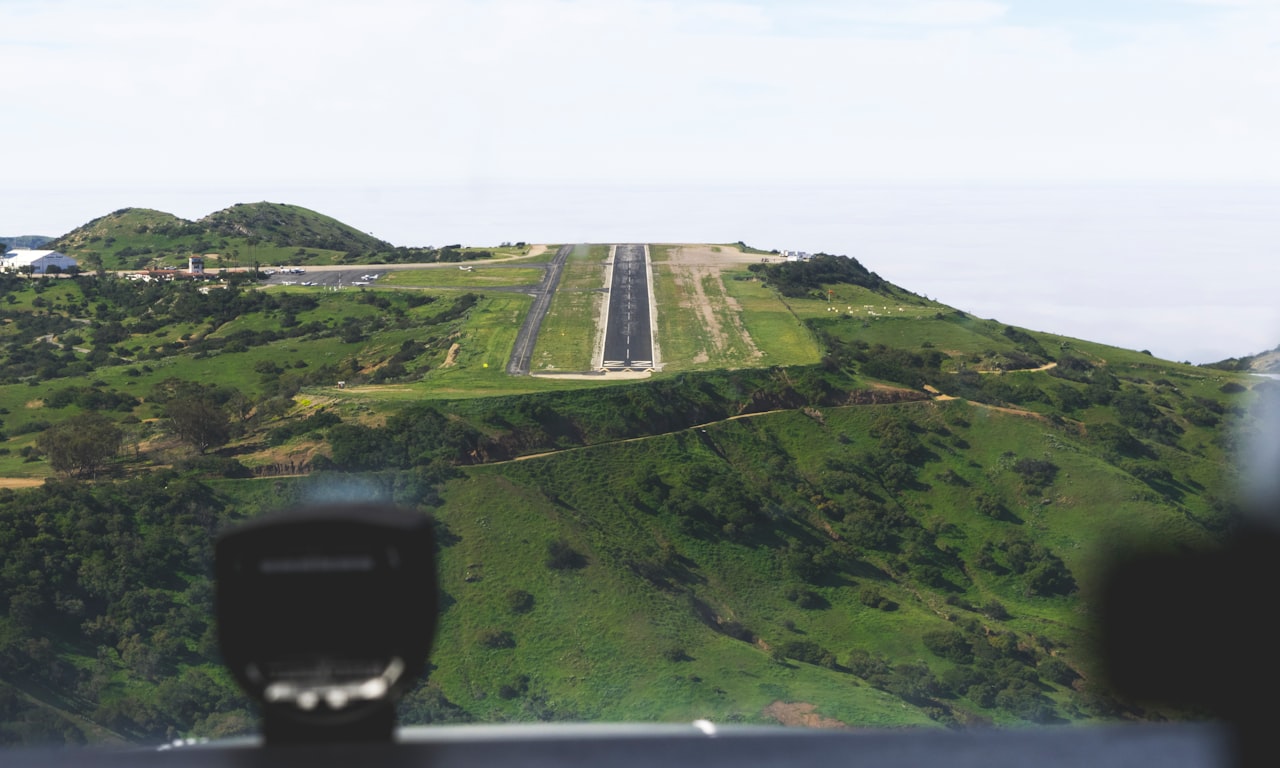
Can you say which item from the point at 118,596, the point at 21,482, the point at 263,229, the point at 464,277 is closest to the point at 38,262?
the point at 263,229

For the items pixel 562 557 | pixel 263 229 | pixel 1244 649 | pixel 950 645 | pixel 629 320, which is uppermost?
pixel 263 229

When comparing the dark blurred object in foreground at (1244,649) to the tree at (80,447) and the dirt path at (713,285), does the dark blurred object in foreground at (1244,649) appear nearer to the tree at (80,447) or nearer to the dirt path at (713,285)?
the tree at (80,447)

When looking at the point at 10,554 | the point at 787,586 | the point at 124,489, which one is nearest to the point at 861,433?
the point at 787,586

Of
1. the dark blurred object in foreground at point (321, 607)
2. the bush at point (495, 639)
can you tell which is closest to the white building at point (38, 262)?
the bush at point (495, 639)

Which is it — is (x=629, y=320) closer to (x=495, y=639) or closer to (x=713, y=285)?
(x=713, y=285)

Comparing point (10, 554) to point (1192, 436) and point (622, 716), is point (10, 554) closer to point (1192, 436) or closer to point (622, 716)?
point (622, 716)

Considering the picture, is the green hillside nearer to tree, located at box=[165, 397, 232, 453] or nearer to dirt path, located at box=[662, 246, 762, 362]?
dirt path, located at box=[662, 246, 762, 362]
